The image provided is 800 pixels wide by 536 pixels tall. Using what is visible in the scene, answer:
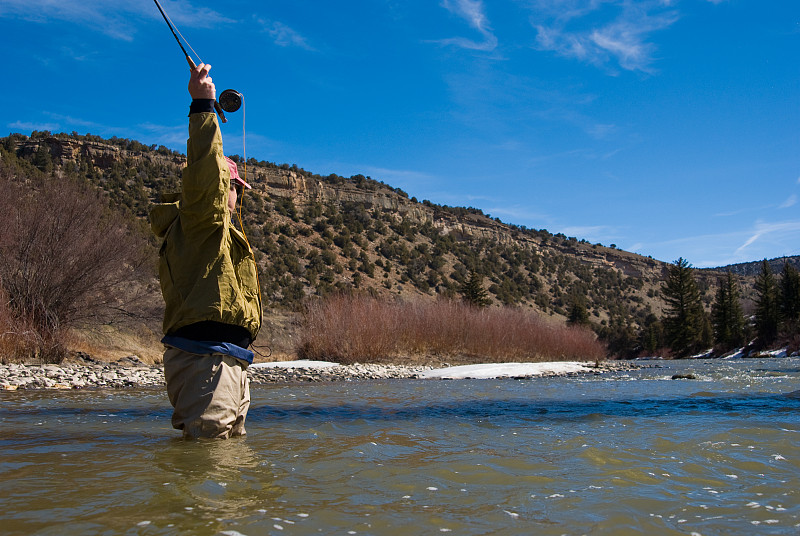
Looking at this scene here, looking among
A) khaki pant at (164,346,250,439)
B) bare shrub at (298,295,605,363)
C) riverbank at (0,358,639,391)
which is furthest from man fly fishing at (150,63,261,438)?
bare shrub at (298,295,605,363)

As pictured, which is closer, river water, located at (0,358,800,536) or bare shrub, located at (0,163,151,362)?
river water, located at (0,358,800,536)

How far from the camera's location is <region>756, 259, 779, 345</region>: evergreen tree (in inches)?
1940

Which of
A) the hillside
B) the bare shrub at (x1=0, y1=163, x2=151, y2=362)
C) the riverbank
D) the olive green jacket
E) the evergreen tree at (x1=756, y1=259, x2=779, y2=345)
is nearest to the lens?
the olive green jacket

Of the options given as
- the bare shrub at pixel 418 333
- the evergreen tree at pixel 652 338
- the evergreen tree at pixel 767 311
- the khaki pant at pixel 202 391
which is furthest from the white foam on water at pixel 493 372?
the evergreen tree at pixel 652 338

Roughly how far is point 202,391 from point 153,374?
1104 centimetres

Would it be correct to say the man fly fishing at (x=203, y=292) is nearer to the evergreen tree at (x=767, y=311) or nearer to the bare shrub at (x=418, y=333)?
the bare shrub at (x=418, y=333)

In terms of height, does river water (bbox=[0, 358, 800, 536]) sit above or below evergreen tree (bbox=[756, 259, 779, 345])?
below

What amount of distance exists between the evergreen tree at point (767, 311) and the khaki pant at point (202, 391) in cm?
5298

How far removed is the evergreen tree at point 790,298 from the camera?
161 feet

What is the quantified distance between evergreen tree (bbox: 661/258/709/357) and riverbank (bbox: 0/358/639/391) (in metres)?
46.0

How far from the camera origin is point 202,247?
3.52m

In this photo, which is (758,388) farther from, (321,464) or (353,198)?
(353,198)

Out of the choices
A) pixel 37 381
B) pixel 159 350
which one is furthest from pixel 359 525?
pixel 159 350

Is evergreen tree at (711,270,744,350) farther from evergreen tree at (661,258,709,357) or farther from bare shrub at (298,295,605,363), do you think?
bare shrub at (298,295,605,363)
